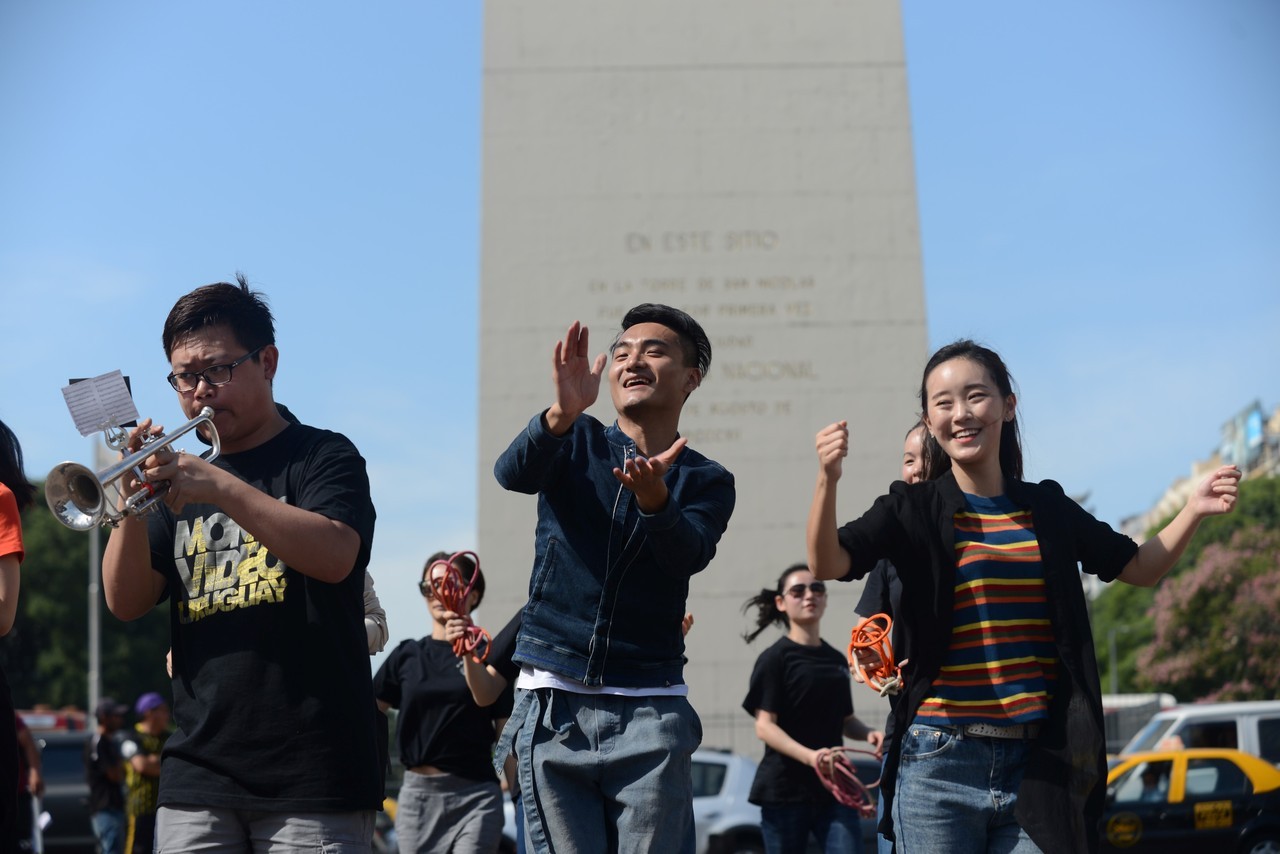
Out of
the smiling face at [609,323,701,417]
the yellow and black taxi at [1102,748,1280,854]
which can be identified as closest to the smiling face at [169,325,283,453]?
the smiling face at [609,323,701,417]

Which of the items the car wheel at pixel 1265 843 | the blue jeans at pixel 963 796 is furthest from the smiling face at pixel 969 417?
the car wheel at pixel 1265 843

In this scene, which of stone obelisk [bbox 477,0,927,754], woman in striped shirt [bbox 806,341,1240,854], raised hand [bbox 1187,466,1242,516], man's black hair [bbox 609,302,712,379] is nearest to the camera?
woman in striped shirt [bbox 806,341,1240,854]

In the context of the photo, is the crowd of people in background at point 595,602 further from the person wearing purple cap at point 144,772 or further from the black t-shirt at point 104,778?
the black t-shirt at point 104,778

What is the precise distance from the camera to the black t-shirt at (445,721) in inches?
264

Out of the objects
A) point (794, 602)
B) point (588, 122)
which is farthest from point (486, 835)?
point (588, 122)

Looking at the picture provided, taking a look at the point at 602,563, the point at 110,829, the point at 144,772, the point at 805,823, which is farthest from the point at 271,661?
the point at 110,829

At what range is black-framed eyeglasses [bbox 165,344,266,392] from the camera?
150 inches

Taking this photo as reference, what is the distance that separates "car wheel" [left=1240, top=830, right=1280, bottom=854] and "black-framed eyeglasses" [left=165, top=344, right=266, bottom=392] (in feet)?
37.6

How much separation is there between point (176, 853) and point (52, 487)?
2.87ft

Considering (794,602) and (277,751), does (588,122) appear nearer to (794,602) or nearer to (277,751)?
(794,602)

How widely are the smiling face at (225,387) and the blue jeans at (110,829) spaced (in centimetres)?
A: 939

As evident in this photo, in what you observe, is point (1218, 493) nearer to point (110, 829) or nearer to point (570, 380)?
point (570, 380)

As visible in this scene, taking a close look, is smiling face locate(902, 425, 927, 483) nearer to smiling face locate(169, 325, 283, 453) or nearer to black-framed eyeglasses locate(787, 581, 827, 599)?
black-framed eyeglasses locate(787, 581, 827, 599)

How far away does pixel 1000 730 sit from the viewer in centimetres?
375
